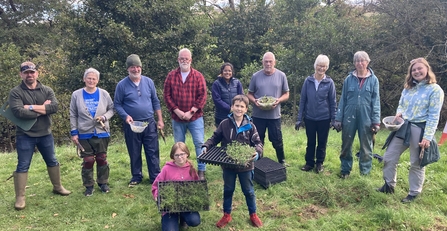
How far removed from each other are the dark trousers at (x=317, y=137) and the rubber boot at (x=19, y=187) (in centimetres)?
433

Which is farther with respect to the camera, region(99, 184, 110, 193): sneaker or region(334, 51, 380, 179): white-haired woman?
region(99, 184, 110, 193): sneaker

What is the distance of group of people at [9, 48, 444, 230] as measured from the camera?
397cm

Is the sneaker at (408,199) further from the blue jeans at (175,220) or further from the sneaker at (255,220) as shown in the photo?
the blue jeans at (175,220)

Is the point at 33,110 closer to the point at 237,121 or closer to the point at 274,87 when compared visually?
the point at 237,121

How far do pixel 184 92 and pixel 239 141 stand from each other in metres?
1.50

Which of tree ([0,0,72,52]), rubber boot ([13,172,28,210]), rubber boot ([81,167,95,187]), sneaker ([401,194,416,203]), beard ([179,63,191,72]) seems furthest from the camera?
tree ([0,0,72,52])

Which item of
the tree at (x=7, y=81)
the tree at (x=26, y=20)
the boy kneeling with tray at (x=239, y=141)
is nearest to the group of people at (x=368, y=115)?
the boy kneeling with tray at (x=239, y=141)

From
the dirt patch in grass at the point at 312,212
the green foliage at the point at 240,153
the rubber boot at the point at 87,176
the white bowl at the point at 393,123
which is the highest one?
the white bowl at the point at 393,123

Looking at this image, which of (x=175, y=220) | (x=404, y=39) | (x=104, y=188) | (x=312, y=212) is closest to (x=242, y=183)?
(x=175, y=220)

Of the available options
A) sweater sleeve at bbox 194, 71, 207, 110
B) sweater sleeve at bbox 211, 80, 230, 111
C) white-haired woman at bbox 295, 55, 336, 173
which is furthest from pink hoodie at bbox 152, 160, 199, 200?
white-haired woman at bbox 295, 55, 336, 173

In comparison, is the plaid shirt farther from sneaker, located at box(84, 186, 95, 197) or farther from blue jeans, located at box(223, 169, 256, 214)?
sneaker, located at box(84, 186, 95, 197)

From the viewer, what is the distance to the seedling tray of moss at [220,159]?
350 centimetres

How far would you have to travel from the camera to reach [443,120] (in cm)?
1114

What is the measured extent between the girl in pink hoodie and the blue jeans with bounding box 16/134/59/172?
1.93 meters
